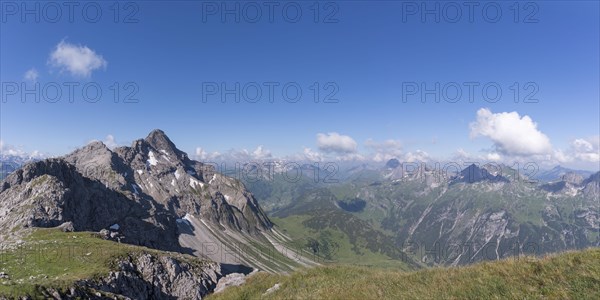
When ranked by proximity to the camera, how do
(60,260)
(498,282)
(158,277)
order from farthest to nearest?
(158,277) < (60,260) < (498,282)

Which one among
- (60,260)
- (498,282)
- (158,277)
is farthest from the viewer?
(158,277)

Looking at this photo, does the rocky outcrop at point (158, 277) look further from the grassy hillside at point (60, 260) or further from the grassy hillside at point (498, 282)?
the grassy hillside at point (498, 282)

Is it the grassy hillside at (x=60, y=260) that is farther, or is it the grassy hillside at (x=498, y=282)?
the grassy hillside at (x=60, y=260)

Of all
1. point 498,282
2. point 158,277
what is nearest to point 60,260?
point 158,277

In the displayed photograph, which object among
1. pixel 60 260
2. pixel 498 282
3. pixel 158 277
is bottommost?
pixel 158 277

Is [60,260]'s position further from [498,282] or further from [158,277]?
[498,282]

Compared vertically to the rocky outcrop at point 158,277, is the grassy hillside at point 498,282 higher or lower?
higher

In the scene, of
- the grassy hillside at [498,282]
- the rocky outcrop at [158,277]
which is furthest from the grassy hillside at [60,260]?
the grassy hillside at [498,282]

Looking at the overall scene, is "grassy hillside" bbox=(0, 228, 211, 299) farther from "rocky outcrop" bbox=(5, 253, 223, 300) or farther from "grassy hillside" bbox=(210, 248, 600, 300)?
"grassy hillside" bbox=(210, 248, 600, 300)

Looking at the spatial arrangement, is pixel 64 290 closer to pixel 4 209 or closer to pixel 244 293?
pixel 244 293

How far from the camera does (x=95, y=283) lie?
6725 cm

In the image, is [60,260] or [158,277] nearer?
[60,260]

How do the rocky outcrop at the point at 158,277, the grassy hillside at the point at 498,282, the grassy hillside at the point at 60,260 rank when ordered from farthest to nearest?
1. the rocky outcrop at the point at 158,277
2. the grassy hillside at the point at 60,260
3. the grassy hillside at the point at 498,282

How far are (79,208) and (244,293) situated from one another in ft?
643
